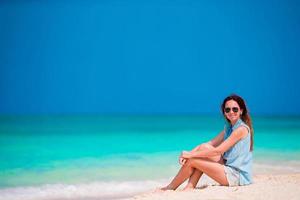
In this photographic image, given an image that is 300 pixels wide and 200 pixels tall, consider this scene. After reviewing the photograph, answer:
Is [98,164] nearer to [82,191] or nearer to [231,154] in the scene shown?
[82,191]

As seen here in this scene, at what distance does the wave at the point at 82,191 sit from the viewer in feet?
14.9

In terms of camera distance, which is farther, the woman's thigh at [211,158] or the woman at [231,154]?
the woman's thigh at [211,158]

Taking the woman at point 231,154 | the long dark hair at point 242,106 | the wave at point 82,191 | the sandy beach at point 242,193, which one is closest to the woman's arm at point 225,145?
the woman at point 231,154

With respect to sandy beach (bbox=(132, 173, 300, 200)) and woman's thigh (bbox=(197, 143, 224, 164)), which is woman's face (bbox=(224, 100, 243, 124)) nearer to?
woman's thigh (bbox=(197, 143, 224, 164))

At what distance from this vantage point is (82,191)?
4.77m

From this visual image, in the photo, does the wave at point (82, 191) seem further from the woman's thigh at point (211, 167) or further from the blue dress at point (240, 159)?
the blue dress at point (240, 159)

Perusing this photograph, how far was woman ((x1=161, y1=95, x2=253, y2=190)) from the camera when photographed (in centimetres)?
357

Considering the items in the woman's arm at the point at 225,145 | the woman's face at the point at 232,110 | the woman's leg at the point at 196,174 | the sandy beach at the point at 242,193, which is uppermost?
the woman's face at the point at 232,110

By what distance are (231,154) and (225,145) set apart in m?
0.11

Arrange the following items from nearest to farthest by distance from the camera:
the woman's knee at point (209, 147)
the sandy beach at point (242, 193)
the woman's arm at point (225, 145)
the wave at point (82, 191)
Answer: the sandy beach at point (242, 193)
the woman's arm at point (225, 145)
the woman's knee at point (209, 147)
the wave at point (82, 191)

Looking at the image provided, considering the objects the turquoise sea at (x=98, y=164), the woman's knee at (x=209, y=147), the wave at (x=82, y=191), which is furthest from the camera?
the turquoise sea at (x=98, y=164)

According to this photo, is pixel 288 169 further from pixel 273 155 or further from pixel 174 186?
pixel 174 186

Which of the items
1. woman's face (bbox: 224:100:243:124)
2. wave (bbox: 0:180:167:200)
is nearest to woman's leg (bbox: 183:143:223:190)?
woman's face (bbox: 224:100:243:124)

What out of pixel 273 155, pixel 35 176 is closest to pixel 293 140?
pixel 273 155
